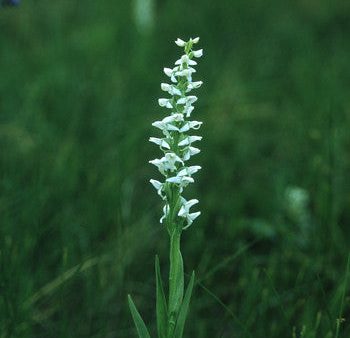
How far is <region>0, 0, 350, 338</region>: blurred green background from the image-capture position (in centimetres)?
221

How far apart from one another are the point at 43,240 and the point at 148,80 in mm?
→ 2108

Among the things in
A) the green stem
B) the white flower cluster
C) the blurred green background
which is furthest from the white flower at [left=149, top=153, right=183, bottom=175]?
the blurred green background

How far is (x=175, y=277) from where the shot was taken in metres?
1.46

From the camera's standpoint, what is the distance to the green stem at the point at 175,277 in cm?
146

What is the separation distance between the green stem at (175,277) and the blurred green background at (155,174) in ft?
0.57

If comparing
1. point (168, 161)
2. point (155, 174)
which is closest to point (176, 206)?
point (168, 161)

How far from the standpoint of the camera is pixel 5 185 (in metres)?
2.61

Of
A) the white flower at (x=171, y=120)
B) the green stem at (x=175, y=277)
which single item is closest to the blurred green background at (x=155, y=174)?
the green stem at (x=175, y=277)

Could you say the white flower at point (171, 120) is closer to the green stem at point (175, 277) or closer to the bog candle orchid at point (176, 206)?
the bog candle orchid at point (176, 206)

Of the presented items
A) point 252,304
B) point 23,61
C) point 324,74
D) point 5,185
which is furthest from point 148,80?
point 252,304

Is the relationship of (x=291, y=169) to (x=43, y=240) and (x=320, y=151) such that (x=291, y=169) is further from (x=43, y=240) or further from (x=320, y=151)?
(x=43, y=240)

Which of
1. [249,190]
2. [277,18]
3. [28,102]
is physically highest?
[277,18]

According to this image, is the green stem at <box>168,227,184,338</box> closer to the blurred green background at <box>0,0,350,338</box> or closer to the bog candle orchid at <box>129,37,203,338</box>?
the bog candle orchid at <box>129,37,203,338</box>

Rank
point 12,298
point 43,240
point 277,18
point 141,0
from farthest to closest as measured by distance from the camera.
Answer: point 277,18 < point 141,0 < point 43,240 < point 12,298
